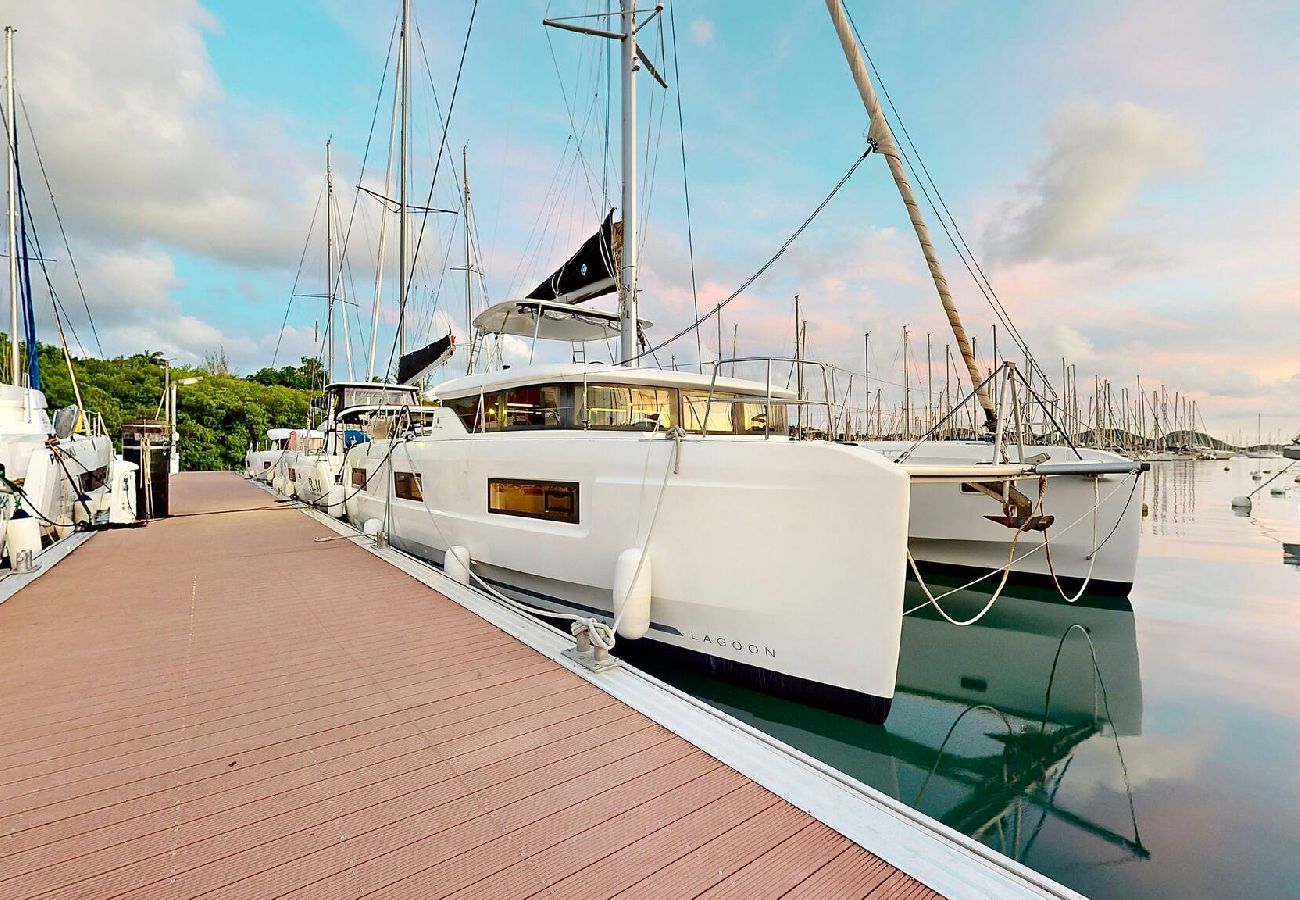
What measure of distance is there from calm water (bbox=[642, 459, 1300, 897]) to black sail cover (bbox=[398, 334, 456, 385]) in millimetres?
9114

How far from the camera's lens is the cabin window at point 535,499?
17.7 ft

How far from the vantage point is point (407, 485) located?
Result: 27.8 ft

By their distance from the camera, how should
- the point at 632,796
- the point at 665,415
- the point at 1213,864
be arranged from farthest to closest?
the point at 665,415 < the point at 1213,864 < the point at 632,796

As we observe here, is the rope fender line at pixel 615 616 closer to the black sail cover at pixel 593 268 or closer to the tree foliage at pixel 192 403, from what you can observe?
the black sail cover at pixel 593 268

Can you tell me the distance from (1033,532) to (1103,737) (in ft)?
17.0

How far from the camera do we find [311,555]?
750 centimetres

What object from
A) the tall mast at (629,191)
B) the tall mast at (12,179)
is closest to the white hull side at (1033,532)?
the tall mast at (629,191)

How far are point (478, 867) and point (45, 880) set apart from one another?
1.37 meters

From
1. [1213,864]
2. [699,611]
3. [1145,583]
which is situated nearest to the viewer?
[1213,864]

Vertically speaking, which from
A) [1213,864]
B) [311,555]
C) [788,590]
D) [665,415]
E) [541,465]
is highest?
[665,415]

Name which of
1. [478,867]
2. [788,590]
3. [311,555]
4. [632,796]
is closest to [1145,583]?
[788,590]

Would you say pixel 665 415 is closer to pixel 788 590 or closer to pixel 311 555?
pixel 788 590

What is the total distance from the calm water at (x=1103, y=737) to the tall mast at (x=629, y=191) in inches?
198

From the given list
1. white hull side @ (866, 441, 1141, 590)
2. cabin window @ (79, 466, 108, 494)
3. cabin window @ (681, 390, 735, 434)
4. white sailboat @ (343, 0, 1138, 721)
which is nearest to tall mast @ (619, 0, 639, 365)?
white sailboat @ (343, 0, 1138, 721)
